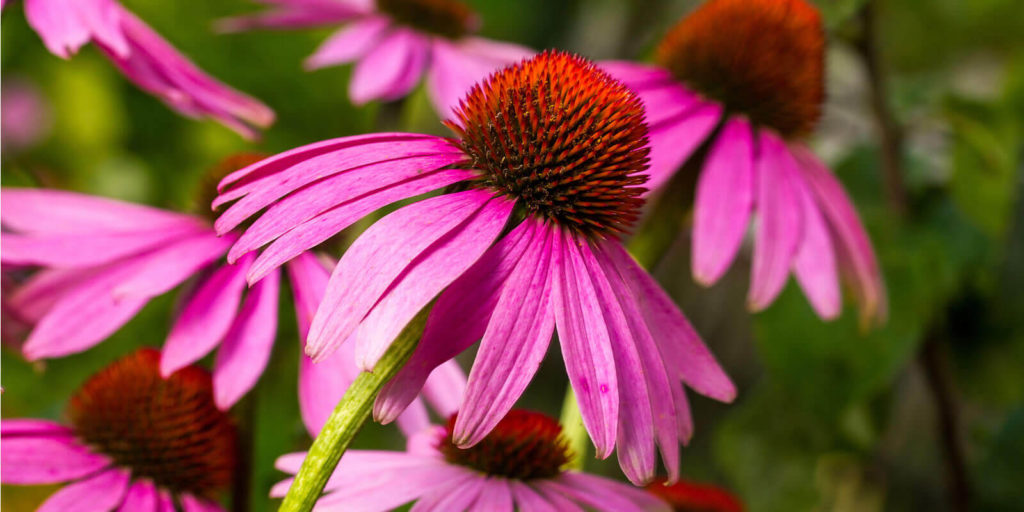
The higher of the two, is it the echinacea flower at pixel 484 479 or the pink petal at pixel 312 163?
the pink petal at pixel 312 163

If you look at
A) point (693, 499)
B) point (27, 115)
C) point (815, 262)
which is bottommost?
point (693, 499)

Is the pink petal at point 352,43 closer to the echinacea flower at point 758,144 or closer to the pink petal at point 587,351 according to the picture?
the echinacea flower at point 758,144

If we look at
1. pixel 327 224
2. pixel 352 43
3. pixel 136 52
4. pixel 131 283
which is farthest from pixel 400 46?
pixel 327 224

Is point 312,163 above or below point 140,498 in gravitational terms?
above

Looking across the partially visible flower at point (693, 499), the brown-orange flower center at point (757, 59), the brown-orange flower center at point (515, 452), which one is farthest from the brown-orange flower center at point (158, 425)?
the brown-orange flower center at point (757, 59)

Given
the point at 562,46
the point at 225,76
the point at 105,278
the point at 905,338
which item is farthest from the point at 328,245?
the point at 562,46

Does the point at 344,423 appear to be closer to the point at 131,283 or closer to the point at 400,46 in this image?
the point at 131,283
